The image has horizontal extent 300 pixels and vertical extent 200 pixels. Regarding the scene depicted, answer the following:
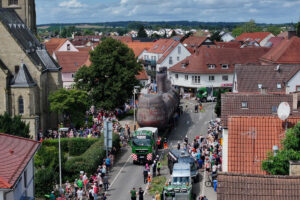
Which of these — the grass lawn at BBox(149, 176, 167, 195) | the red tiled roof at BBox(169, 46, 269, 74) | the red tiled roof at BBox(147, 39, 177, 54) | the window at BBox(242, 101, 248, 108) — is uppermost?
the red tiled roof at BBox(147, 39, 177, 54)

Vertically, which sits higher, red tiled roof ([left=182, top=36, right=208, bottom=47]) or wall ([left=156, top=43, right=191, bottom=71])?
red tiled roof ([left=182, top=36, right=208, bottom=47])

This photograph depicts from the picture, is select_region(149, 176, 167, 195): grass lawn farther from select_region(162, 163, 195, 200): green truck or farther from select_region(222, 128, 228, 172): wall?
select_region(222, 128, 228, 172): wall

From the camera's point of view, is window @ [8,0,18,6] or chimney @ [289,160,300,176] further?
window @ [8,0,18,6]

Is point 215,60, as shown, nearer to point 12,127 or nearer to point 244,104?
point 12,127

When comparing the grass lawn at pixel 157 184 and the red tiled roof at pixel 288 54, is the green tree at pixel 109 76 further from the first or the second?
the grass lawn at pixel 157 184

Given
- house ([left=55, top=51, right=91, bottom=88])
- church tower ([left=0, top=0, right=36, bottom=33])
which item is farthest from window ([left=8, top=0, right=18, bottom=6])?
house ([left=55, top=51, right=91, bottom=88])

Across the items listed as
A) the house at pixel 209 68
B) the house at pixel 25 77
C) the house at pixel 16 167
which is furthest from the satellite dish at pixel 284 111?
the house at pixel 209 68

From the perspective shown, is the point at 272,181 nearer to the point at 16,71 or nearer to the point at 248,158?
the point at 248,158

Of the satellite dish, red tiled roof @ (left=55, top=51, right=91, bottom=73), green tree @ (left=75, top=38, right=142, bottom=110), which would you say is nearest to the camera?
the satellite dish
